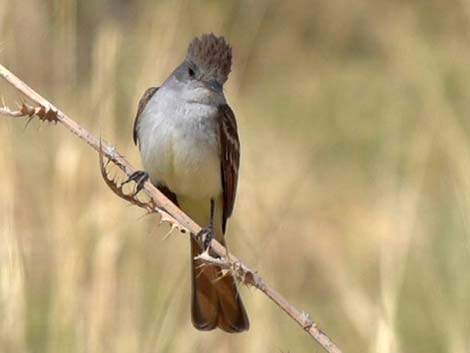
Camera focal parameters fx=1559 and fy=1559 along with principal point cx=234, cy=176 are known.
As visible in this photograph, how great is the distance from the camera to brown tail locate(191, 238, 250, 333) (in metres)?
4.22

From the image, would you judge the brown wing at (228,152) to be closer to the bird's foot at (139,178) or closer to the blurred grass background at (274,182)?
the blurred grass background at (274,182)

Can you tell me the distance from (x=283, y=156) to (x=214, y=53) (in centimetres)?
446

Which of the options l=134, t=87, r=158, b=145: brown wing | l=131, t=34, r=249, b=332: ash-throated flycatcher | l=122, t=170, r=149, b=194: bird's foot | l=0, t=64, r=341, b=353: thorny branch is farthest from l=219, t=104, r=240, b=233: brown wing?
l=0, t=64, r=341, b=353: thorny branch

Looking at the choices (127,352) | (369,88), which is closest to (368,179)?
(369,88)

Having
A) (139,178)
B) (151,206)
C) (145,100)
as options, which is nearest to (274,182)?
(145,100)

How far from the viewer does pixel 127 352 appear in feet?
13.6

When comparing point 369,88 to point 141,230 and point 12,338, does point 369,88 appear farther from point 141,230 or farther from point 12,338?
point 12,338

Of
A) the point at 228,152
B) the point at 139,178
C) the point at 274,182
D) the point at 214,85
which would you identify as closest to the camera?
the point at 139,178

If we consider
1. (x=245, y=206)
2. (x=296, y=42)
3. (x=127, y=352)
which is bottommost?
(x=127, y=352)

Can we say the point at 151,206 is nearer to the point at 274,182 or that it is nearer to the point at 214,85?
the point at 214,85

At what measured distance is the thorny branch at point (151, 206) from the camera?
9.60ft

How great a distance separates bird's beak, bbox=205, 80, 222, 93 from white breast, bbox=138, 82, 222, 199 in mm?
71

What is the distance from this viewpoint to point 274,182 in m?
7.09

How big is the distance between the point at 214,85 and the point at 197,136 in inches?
6.2
